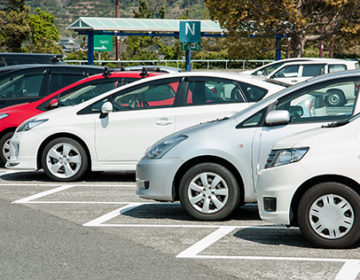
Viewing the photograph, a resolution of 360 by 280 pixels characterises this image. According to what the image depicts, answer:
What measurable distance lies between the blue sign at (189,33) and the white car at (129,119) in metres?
16.0

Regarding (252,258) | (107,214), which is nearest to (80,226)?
(107,214)

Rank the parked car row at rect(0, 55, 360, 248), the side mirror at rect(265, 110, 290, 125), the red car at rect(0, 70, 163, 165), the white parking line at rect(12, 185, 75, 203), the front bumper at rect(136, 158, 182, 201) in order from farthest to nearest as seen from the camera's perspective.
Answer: the red car at rect(0, 70, 163, 165) < the white parking line at rect(12, 185, 75, 203) < the front bumper at rect(136, 158, 182, 201) < the side mirror at rect(265, 110, 290, 125) < the parked car row at rect(0, 55, 360, 248)

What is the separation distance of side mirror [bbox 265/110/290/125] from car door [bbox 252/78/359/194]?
33cm

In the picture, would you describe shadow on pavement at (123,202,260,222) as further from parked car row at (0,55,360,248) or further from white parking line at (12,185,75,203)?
white parking line at (12,185,75,203)

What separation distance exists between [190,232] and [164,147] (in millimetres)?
1107

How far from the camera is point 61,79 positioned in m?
14.1

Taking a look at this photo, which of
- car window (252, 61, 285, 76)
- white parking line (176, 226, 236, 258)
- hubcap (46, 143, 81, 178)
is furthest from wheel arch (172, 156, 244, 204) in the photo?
car window (252, 61, 285, 76)

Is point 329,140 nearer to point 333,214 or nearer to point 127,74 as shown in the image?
point 333,214

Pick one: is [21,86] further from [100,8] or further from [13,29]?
[100,8]

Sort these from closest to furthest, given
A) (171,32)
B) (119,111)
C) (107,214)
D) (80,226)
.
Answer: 1. (80,226)
2. (107,214)
3. (119,111)
4. (171,32)

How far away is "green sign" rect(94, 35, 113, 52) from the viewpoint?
48584 mm

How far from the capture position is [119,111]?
34.9ft

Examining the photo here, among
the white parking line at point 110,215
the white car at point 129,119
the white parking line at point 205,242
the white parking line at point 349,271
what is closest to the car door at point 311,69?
the white car at point 129,119

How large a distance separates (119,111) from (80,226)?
10.3 feet
